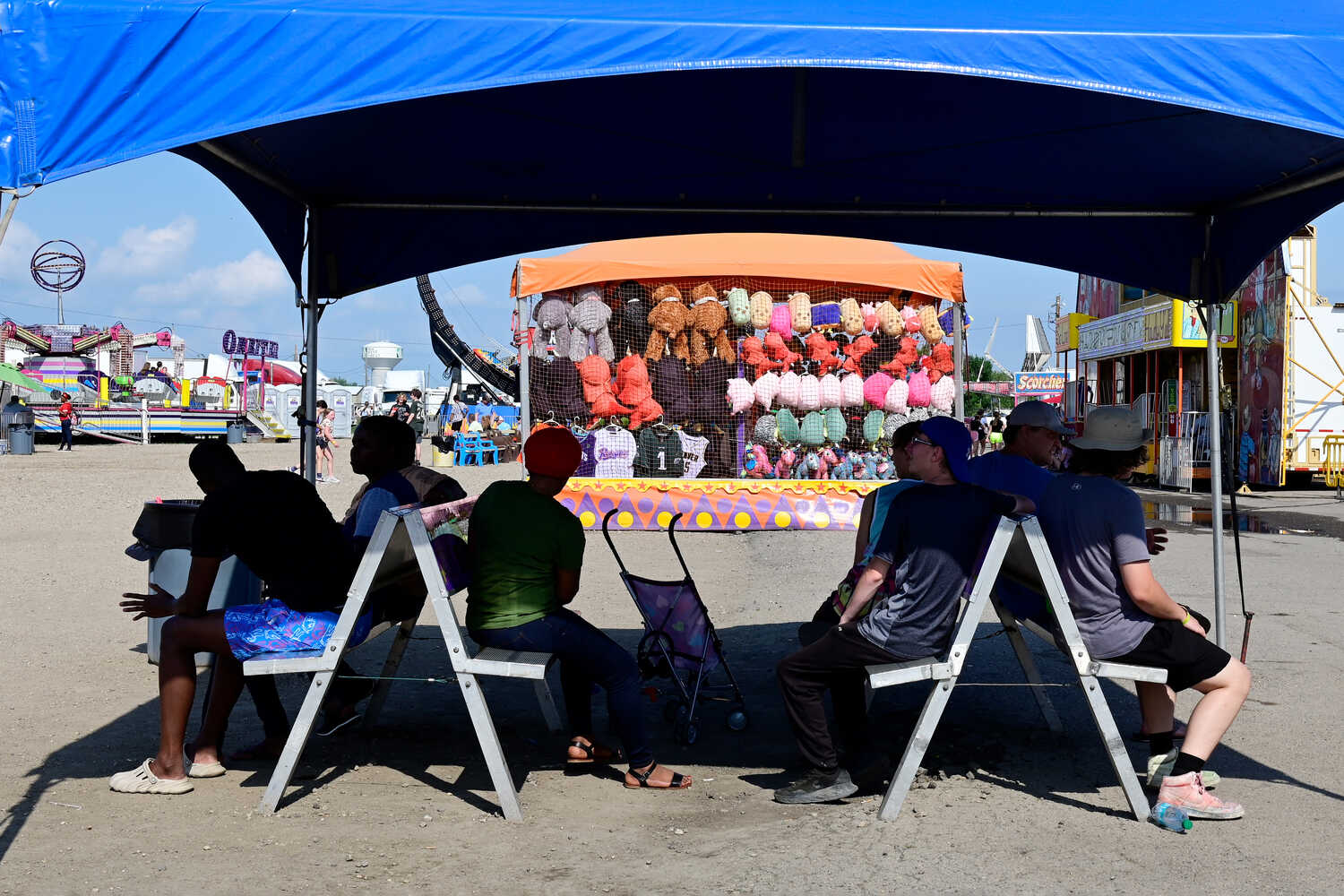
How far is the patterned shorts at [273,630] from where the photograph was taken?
165 inches

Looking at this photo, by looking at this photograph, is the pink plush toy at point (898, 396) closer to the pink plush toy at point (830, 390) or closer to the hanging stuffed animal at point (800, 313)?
the pink plush toy at point (830, 390)

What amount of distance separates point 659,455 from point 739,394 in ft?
3.95

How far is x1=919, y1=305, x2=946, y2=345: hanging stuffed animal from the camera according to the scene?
570 inches

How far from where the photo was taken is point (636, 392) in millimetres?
14281

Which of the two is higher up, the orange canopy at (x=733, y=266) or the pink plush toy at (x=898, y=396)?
the orange canopy at (x=733, y=266)

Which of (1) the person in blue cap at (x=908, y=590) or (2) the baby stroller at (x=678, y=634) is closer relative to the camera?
(1) the person in blue cap at (x=908, y=590)

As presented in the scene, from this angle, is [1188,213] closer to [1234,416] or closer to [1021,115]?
[1021,115]

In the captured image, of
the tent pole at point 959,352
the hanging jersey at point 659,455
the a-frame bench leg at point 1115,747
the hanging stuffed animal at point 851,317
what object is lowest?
the a-frame bench leg at point 1115,747

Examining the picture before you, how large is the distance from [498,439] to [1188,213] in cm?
2484

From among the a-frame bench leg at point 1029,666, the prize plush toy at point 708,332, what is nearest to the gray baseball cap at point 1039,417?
the a-frame bench leg at point 1029,666

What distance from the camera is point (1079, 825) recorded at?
13.4ft

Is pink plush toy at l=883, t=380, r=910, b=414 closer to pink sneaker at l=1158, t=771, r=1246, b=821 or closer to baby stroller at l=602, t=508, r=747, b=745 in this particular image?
baby stroller at l=602, t=508, r=747, b=745

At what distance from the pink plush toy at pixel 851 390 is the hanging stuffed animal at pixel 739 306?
1.38 meters

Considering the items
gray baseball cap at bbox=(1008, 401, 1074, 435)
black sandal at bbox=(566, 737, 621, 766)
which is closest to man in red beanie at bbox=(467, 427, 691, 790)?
black sandal at bbox=(566, 737, 621, 766)
